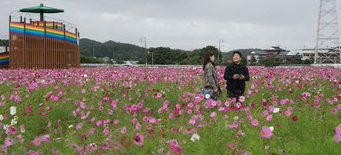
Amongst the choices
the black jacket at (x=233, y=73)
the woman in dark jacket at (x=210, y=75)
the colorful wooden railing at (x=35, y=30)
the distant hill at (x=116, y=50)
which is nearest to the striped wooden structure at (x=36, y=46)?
the colorful wooden railing at (x=35, y=30)

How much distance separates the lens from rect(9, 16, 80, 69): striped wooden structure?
1773 centimetres

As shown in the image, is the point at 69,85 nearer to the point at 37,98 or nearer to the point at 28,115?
the point at 37,98

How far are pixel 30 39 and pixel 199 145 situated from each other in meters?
17.1

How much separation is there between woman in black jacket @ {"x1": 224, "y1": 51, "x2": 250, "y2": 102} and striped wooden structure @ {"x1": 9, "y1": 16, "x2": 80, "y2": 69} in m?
14.1

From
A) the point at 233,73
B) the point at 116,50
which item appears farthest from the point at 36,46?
the point at 116,50

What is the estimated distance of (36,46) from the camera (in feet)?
59.7

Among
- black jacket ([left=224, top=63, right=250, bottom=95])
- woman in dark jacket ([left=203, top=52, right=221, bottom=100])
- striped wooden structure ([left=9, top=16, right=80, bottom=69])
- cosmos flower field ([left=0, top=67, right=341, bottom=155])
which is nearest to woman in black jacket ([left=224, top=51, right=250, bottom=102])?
black jacket ([left=224, top=63, right=250, bottom=95])

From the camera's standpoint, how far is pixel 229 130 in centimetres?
359

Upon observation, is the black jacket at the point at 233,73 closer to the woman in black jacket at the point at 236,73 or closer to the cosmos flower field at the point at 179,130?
the woman in black jacket at the point at 236,73

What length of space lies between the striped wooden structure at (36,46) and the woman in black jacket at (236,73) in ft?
46.4

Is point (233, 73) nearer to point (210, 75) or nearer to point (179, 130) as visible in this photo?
point (210, 75)

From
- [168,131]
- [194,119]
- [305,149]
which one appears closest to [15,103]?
[168,131]

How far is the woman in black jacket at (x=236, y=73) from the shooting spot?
19.8 ft

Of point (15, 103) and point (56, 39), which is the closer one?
point (15, 103)
